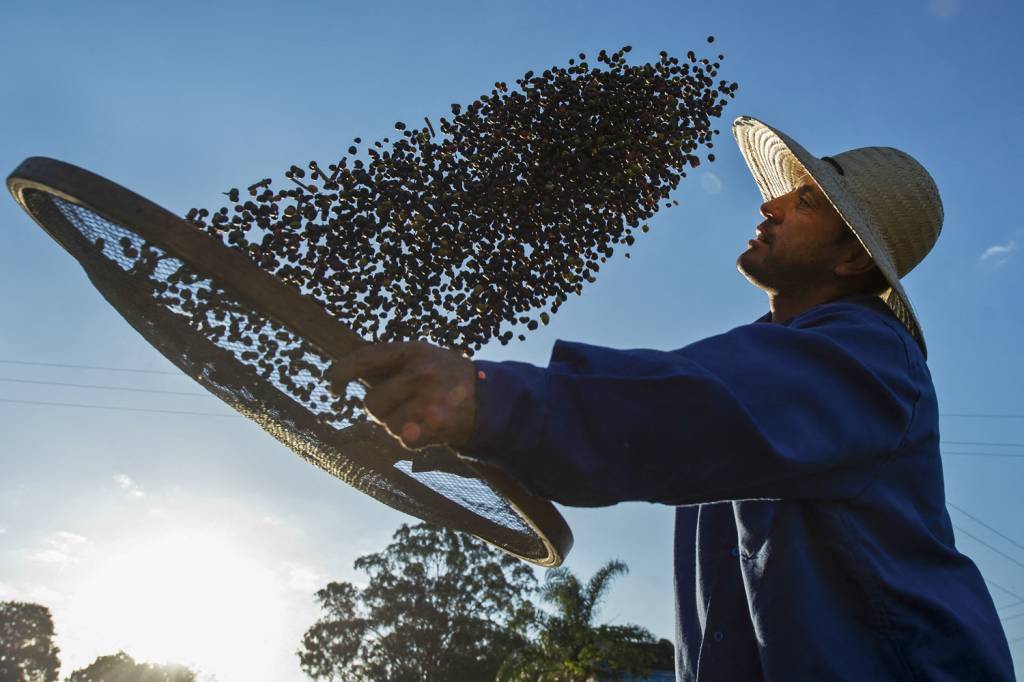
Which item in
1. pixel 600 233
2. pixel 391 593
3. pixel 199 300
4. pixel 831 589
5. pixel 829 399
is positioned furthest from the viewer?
pixel 391 593

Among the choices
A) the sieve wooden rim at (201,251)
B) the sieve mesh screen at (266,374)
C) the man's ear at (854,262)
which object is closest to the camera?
the sieve wooden rim at (201,251)

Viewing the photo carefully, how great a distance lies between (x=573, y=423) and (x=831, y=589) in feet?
2.46

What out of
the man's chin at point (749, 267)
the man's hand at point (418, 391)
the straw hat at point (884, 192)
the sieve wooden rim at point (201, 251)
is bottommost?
the man's hand at point (418, 391)

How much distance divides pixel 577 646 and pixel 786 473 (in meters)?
29.5

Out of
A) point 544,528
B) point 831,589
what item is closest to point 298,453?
point 544,528

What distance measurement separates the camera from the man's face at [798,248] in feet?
7.90

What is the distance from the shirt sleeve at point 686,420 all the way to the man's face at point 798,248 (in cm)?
79

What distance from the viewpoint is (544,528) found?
183cm

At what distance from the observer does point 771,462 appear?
148cm

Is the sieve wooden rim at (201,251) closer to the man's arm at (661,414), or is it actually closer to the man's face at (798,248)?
the man's arm at (661,414)

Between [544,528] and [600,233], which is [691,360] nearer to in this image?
[544,528]

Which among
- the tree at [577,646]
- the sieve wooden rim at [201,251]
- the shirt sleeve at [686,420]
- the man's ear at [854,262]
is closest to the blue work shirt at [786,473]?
the shirt sleeve at [686,420]

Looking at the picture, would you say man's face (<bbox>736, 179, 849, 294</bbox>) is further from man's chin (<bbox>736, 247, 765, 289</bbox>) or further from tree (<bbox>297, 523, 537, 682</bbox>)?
tree (<bbox>297, 523, 537, 682</bbox>)

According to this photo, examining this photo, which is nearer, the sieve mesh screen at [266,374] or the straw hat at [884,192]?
the sieve mesh screen at [266,374]
